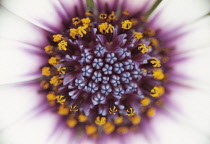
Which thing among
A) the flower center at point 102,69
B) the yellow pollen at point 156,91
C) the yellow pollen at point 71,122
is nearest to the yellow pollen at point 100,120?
the flower center at point 102,69

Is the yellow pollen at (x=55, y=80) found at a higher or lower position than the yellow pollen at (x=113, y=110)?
higher

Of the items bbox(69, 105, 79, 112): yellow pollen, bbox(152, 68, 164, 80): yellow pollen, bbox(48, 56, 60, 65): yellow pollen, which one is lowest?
bbox(69, 105, 79, 112): yellow pollen

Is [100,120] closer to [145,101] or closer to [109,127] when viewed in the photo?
[109,127]

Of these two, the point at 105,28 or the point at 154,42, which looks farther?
the point at 154,42

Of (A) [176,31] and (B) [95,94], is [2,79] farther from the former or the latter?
(A) [176,31]

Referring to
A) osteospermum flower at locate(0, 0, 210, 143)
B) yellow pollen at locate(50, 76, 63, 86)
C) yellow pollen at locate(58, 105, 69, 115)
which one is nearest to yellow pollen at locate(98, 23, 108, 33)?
osteospermum flower at locate(0, 0, 210, 143)

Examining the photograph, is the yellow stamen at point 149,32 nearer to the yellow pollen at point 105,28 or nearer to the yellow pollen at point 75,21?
the yellow pollen at point 105,28

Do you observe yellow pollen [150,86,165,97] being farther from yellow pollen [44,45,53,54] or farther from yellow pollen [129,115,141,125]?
yellow pollen [44,45,53,54]

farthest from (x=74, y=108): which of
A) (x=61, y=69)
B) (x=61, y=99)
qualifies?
(x=61, y=69)
